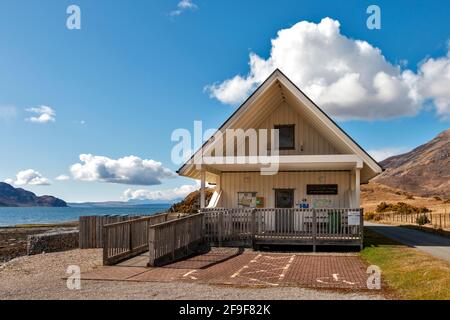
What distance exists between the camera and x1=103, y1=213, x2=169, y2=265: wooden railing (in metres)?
13.5

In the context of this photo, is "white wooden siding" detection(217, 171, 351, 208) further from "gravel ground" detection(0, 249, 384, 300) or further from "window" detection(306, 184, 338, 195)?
"gravel ground" detection(0, 249, 384, 300)

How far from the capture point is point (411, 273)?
36.3ft

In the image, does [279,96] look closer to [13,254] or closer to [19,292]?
[19,292]

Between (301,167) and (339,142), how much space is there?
7.60 ft

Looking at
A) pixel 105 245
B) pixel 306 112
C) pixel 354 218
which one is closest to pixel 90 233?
pixel 105 245

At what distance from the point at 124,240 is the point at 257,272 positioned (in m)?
4.84

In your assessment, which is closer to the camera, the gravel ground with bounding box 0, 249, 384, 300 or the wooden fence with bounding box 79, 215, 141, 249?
the gravel ground with bounding box 0, 249, 384, 300

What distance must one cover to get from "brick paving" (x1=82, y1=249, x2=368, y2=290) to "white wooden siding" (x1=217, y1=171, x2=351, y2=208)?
18.6 feet

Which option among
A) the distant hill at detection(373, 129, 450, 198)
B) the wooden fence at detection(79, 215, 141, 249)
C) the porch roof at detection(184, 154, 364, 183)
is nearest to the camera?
the porch roof at detection(184, 154, 364, 183)

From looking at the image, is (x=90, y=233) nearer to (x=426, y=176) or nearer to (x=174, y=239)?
(x=174, y=239)

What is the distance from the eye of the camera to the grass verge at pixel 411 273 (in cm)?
905

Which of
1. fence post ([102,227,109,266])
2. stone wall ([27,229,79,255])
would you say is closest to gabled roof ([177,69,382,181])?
fence post ([102,227,109,266])

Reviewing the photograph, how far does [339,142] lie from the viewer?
1881cm
